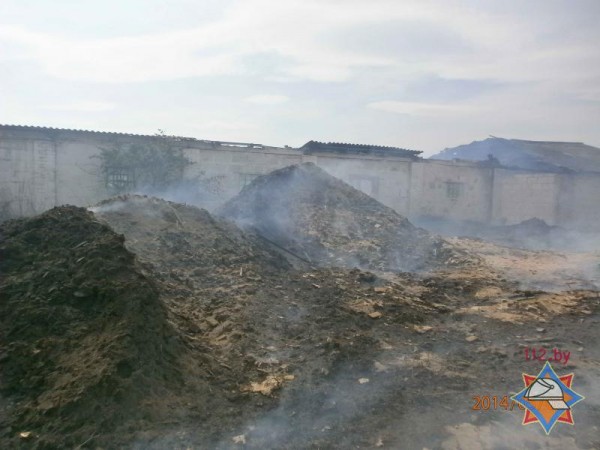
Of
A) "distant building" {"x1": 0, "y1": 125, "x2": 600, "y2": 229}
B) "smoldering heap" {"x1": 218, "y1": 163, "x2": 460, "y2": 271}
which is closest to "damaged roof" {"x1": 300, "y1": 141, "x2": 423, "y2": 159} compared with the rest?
"distant building" {"x1": 0, "y1": 125, "x2": 600, "y2": 229}

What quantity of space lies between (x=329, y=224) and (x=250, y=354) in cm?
621

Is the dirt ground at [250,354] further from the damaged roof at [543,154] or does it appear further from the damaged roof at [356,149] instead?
the damaged roof at [543,154]

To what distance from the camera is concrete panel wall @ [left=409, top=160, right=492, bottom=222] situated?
57.0 ft

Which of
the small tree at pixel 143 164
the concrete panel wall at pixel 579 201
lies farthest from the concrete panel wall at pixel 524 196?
the small tree at pixel 143 164

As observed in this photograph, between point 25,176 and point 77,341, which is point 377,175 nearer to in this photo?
point 25,176

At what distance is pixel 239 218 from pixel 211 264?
3.61m
